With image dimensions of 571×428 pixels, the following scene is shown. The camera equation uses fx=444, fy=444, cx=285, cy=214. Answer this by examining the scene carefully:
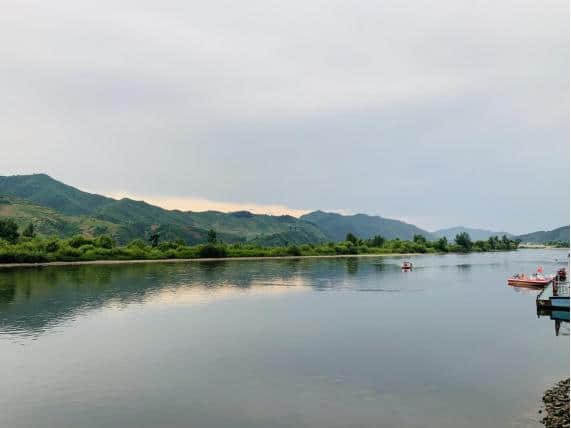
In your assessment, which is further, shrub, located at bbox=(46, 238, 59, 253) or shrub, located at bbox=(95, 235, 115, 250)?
shrub, located at bbox=(95, 235, 115, 250)

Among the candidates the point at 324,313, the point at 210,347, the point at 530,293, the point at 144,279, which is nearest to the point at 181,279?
the point at 144,279

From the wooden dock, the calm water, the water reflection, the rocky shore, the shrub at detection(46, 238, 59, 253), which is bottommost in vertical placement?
the calm water

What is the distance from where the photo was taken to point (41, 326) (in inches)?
1976

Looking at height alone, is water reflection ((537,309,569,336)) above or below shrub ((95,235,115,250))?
below

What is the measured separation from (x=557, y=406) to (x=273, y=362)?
19524 millimetres

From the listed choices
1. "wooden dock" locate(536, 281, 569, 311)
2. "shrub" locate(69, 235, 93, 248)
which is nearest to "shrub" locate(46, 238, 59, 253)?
"shrub" locate(69, 235, 93, 248)

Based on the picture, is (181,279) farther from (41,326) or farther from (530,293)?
(530,293)

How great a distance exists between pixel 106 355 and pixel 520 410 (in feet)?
103

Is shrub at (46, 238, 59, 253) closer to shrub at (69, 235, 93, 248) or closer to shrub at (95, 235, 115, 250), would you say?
shrub at (69, 235, 93, 248)

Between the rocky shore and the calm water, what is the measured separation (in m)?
0.79

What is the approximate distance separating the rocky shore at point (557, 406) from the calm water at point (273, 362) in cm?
79

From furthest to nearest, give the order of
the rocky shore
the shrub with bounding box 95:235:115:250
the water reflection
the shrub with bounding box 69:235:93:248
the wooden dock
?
the shrub with bounding box 95:235:115:250 < the shrub with bounding box 69:235:93:248 < the wooden dock < the water reflection < the rocky shore

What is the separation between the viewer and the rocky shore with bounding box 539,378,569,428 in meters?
22.5

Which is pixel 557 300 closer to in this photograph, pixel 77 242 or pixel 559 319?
pixel 559 319
